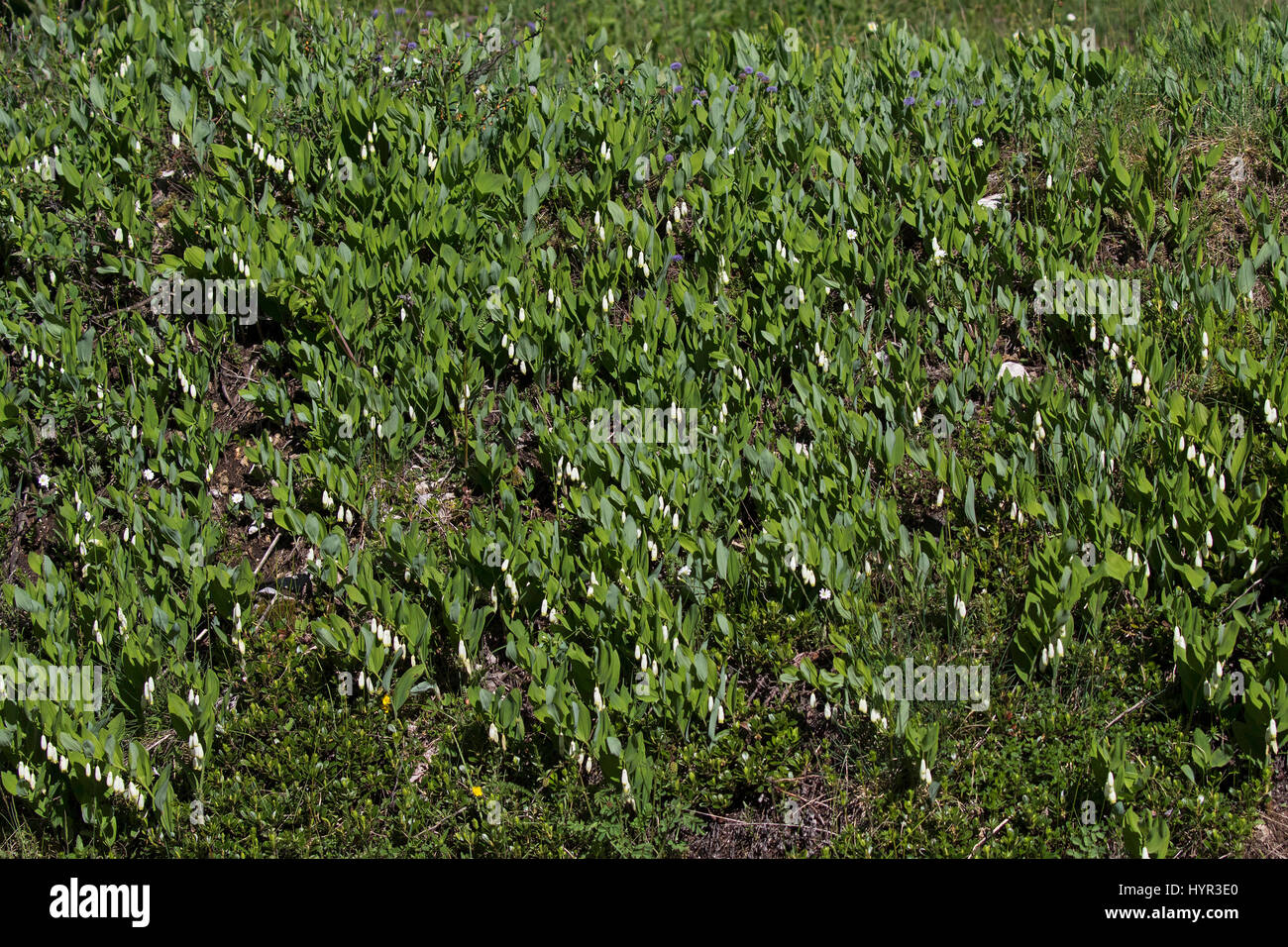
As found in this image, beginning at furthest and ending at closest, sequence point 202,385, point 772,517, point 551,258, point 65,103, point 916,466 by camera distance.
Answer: point 65,103
point 551,258
point 202,385
point 916,466
point 772,517

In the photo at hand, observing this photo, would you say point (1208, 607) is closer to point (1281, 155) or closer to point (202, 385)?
point (1281, 155)

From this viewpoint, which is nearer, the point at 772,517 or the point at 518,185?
the point at 772,517

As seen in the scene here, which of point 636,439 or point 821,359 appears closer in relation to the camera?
point 636,439

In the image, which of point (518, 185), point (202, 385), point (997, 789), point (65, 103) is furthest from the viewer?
point (65, 103)

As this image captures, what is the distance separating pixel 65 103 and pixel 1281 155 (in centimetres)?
675

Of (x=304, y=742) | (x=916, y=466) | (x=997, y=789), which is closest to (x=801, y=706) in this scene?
(x=997, y=789)

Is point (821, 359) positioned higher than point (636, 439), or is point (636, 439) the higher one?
point (821, 359)

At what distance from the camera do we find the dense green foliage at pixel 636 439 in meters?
3.86

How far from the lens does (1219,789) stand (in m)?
3.73

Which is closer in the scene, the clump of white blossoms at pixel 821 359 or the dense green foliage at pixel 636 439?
the dense green foliage at pixel 636 439

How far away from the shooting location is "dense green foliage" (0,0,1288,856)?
386 centimetres

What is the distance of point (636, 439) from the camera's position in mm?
4859

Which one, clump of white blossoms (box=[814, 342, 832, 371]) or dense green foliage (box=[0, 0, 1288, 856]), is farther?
clump of white blossoms (box=[814, 342, 832, 371])

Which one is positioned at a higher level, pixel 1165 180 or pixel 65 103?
pixel 65 103
